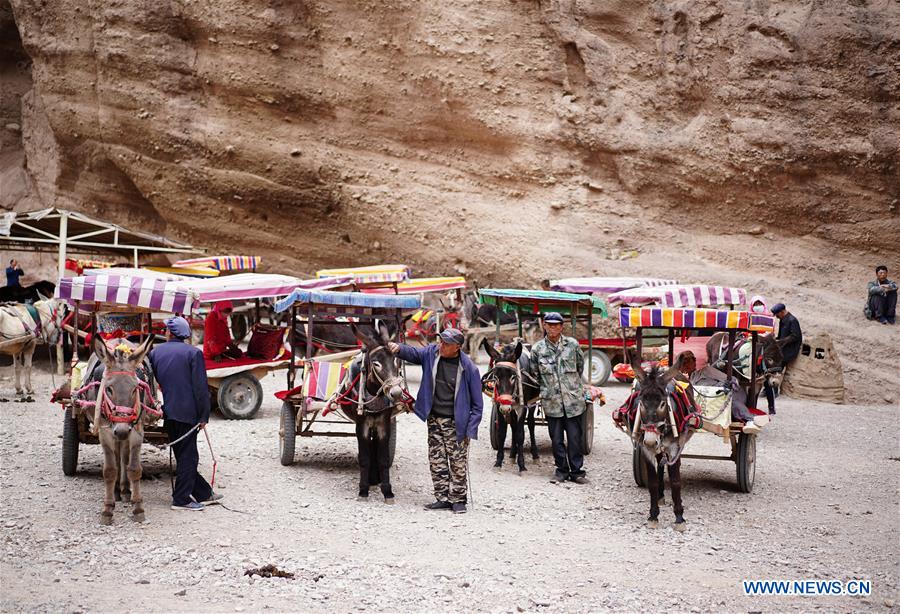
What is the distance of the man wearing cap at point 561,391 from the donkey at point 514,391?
0.24 meters

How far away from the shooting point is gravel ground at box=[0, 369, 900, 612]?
19.0 feet

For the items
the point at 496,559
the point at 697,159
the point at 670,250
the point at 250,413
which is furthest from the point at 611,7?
the point at 496,559

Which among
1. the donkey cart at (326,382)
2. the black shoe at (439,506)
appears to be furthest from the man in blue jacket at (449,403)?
the donkey cart at (326,382)

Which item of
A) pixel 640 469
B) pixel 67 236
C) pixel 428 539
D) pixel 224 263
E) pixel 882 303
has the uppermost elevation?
pixel 67 236

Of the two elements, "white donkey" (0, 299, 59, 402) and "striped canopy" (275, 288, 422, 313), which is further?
"white donkey" (0, 299, 59, 402)

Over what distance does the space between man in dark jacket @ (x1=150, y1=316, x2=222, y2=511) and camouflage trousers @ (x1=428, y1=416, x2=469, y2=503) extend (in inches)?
83.0

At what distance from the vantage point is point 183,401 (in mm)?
7656

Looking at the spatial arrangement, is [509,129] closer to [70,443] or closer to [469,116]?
[469,116]

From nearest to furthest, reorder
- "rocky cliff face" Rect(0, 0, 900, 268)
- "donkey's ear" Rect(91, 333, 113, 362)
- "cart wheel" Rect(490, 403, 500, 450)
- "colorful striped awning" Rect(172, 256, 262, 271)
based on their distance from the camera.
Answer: "donkey's ear" Rect(91, 333, 113, 362), "cart wheel" Rect(490, 403, 500, 450), "rocky cliff face" Rect(0, 0, 900, 268), "colorful striped awning" Rect(172, 256, 262, 271)

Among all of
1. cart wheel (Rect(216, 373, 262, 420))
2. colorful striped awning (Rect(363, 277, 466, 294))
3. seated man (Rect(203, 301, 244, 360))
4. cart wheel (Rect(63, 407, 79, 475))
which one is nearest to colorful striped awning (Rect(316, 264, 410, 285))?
colorful striped awning (Rect(363, 277, 466, 294))

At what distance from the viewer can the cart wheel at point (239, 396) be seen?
1264 cm

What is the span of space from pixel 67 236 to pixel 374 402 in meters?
15.0

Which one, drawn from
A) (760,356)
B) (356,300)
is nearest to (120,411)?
(356,300)

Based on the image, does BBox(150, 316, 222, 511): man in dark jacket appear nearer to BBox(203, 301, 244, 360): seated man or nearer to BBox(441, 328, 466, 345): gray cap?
BBox(441, 328, 466, 345): gray cap
